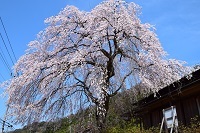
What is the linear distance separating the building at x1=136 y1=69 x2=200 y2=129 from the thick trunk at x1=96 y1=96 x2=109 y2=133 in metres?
2.21

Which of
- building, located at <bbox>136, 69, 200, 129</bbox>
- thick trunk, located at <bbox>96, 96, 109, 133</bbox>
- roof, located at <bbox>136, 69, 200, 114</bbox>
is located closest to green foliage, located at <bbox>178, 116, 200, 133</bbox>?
building, located at <bbox>136, 69, 200, 129</bbox>

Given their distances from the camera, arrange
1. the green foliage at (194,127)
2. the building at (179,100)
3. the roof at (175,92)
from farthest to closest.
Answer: the building at (179,100) < the roof at (175,92) < the green foliage at (194,127)

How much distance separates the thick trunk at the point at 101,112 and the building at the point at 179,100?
2208mm

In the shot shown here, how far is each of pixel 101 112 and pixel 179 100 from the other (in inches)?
138

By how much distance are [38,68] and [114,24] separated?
373 centimetres

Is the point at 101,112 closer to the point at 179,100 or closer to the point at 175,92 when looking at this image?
the point at 175,92

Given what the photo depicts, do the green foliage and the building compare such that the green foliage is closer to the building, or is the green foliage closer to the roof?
the building

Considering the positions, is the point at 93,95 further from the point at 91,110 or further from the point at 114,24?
the point at 114,24

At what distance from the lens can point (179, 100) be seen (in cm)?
1134

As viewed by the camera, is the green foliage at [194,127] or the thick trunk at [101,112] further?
the thick trunk at [101,112]

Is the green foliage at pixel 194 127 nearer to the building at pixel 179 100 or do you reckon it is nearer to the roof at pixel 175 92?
the building at pixel 179 100

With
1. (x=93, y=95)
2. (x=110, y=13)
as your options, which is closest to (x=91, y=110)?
(x=93, y=95)

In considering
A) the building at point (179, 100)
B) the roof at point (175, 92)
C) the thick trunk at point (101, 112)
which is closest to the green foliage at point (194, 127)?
the building at point (179, 100)

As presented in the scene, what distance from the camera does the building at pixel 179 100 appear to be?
10.2 meters
